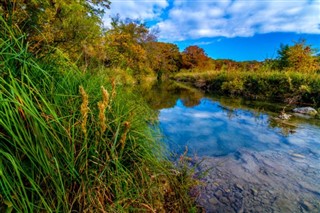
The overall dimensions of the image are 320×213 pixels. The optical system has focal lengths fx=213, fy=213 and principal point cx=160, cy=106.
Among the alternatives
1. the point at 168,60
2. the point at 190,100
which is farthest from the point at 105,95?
the point at 168,60

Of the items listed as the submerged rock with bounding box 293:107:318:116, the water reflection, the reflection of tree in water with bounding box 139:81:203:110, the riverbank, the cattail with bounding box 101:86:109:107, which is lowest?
the reflection of tree in water with bounding box 139:81:203:110

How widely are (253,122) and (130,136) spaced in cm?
628

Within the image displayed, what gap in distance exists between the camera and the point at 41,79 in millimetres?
1607

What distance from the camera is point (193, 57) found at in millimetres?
44656

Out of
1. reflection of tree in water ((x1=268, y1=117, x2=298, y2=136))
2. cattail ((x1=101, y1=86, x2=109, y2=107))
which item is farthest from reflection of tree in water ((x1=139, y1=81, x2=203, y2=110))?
cattail ((x1=101, y1=86, x2=109, y2=107))

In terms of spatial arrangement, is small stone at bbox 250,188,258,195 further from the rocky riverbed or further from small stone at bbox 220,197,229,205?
small stone at bbox 220,197,229,205

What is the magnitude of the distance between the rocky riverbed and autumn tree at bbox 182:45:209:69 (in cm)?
4093

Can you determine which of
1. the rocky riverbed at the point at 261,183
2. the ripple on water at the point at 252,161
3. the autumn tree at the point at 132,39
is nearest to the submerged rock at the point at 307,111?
the ripple on water at the point at 252,161

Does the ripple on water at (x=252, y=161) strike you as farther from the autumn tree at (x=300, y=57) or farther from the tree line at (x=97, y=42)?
the autumn tree at (x=300, y=57)

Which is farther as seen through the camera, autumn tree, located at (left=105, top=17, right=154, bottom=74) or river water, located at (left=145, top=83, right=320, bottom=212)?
autumn tree, located at (left=105, top=17, right=154, bottom=74)

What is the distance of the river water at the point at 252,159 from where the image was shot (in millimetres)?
2750

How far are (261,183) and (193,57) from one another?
4335cm

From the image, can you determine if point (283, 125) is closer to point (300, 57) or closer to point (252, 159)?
point (252, 159)

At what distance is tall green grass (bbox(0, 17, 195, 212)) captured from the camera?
1170 mm
